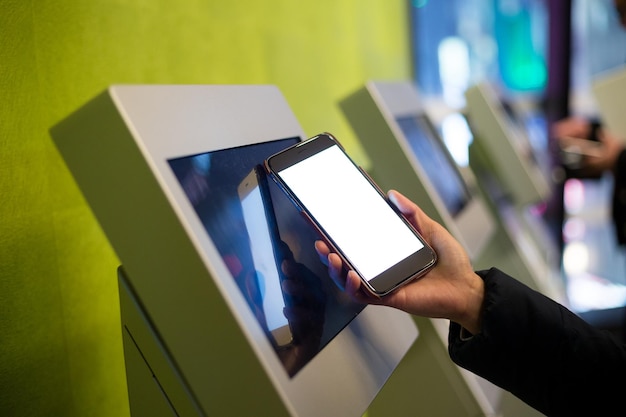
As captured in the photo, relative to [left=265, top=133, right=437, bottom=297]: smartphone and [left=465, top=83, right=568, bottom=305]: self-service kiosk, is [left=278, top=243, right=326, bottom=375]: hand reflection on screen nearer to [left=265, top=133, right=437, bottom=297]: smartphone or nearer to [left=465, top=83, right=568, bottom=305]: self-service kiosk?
[left=265, top=133, right=437, bottom=297]: smartphone

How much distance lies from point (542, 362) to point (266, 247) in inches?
15.8

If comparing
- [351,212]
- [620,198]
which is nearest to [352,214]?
[351,212]

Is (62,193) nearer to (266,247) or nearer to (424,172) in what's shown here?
(266,247)

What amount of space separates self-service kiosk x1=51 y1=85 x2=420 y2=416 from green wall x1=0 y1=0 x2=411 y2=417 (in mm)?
254

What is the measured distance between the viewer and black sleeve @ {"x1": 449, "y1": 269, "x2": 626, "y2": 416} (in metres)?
0.73

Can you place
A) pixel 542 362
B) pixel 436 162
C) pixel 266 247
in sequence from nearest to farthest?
1. pixel 266 247
2. pixel 542 362
3. pixel 436 162

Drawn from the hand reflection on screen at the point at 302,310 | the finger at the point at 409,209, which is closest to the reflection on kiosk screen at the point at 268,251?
the hand reflection on screen at the point at 302,310

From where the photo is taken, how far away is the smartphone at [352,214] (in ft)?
2.06

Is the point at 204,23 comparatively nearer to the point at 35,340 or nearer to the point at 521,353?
the point at 35,340

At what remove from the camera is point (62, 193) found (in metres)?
0.84

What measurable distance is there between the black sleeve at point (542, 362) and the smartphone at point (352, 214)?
0.43 feet

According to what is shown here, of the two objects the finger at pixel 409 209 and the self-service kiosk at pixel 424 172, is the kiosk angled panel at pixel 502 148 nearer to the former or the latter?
the self-service kiosk at pixel 424 172

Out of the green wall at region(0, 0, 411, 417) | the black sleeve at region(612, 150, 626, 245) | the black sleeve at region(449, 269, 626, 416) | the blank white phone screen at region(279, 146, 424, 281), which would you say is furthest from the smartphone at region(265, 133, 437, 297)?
the black sleeve at region(612, 150, 626, 245)

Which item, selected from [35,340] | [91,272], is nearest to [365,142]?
[91,272]
